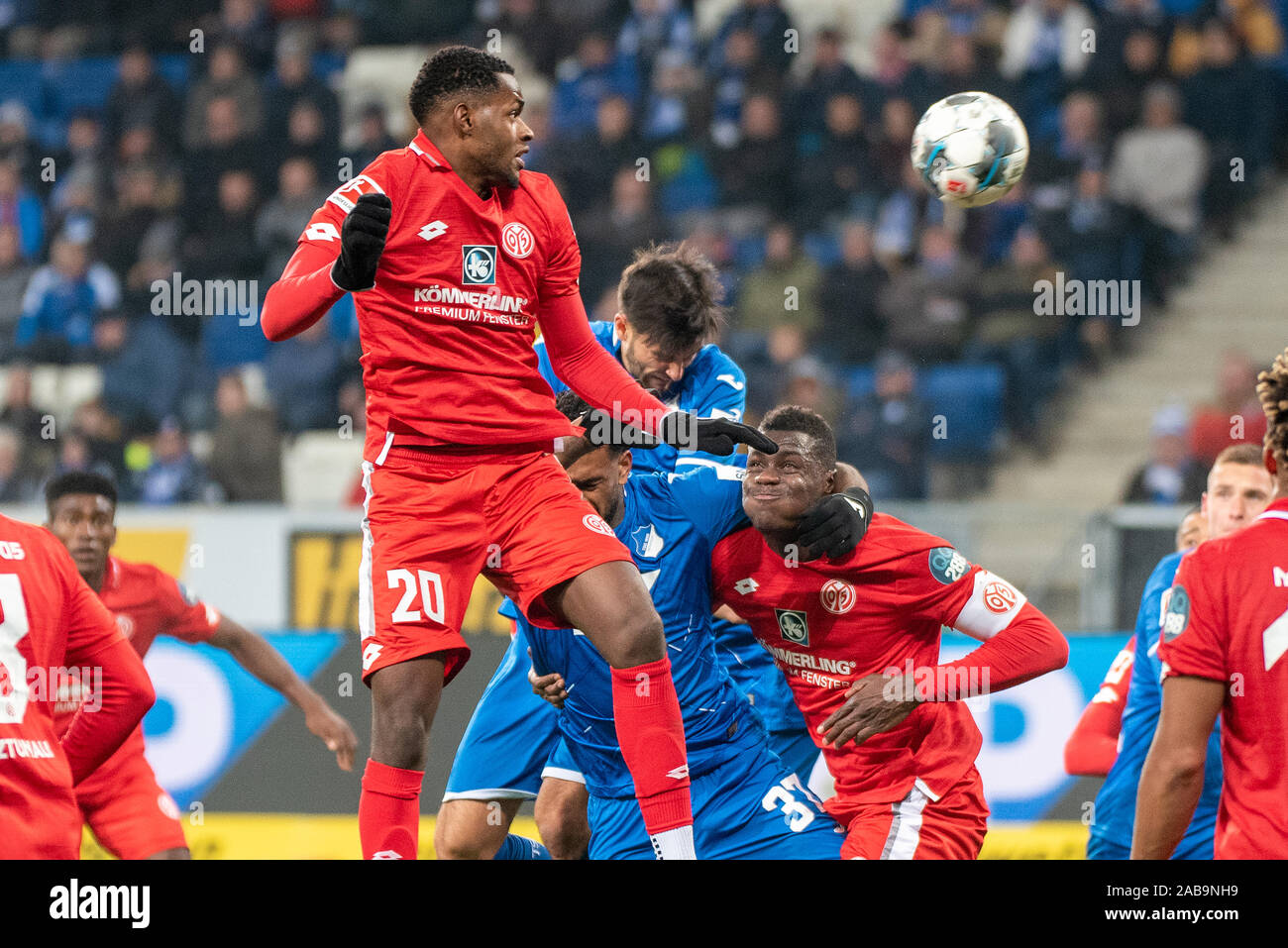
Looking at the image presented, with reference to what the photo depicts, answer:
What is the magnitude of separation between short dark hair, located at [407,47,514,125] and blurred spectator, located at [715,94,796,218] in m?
7.31

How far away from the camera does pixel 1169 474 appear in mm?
8859

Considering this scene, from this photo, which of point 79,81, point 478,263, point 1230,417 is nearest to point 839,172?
point 1230,417

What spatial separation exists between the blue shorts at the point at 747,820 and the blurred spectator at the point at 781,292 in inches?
241

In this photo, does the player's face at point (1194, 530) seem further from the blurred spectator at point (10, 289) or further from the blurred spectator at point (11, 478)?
the blurred spectator at point (10, 289)

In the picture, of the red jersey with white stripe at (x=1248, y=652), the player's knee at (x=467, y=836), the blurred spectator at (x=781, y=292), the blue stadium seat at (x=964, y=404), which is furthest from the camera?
the blurred spectator at (x=781, y=292)

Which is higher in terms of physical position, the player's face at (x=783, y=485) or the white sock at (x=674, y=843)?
the player's face at (x=783, y=485)

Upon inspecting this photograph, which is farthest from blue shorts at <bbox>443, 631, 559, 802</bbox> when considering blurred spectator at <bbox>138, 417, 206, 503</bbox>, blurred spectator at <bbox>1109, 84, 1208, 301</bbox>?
blurred spectator at <bbox>1109, 84, 1208, 301</bbox>

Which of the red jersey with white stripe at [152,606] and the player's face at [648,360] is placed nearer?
the player's face at [648,360]

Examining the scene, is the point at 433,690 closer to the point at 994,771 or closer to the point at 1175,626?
the point at 1175,626

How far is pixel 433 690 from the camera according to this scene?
145 inches

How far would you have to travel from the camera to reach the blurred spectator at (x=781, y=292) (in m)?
10.3

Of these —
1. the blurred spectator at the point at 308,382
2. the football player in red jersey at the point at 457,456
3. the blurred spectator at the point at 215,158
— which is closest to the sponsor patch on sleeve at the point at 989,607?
the football player in red jersey at the point at 457,456

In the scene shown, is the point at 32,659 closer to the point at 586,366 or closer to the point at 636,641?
the point at 636,641

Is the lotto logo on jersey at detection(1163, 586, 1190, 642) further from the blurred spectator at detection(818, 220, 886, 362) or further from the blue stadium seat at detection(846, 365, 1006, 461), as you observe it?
the blurred spectator at detection(818, 220, 886, 362)
